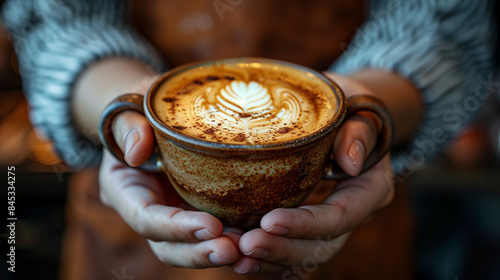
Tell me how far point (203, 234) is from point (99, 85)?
59 centimetres

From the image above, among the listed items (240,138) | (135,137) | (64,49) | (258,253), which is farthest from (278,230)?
(64,49)

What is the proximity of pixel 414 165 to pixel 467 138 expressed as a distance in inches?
33.1

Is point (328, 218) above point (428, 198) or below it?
above

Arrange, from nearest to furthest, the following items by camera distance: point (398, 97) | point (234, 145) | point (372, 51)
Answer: point (234, 145) → point (398, 97) → point (372, 51)

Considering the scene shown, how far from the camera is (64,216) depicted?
187 cm

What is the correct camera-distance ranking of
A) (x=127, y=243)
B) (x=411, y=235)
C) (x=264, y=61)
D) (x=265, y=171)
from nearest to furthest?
(x=265, y=171), (x=264, y=61), (x=127, y=243), (x=411, y=235)

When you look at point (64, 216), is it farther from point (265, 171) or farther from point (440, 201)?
point (440, 201)

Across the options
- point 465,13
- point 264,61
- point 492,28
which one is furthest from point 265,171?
point 492,28

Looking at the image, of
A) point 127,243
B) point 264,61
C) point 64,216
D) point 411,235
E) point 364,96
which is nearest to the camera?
point 364,96

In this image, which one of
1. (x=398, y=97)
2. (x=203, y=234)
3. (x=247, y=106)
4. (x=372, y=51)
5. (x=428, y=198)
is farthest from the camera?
(x=428, y=198)

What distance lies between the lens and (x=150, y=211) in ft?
2.46

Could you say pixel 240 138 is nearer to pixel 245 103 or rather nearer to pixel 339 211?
pixel 245 103

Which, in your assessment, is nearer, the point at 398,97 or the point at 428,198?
the point at 398,97

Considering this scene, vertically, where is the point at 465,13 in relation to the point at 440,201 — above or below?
above
